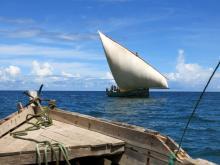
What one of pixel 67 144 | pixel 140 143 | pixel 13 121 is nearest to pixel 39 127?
pixel 13 121

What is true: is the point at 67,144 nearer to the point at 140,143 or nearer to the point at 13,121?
the point at 140,143

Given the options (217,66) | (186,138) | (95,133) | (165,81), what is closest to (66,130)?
(95,133)

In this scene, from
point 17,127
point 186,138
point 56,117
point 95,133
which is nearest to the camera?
A: point 95,133

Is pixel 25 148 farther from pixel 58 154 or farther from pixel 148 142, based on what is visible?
pixel 148 142

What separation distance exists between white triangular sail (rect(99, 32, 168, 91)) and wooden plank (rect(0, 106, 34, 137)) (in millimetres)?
60365

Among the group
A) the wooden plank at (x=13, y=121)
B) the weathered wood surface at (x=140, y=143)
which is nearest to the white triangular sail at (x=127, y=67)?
the wooden plank at (x=13, y=121)

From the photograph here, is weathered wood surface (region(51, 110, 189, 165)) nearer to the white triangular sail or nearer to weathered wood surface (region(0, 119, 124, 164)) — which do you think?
weathered wood surface (region(0, 119, 124, 164))

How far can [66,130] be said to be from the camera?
11.9m

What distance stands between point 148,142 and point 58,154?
72.4 inches

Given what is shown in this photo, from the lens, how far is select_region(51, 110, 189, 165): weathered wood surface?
8383 mm

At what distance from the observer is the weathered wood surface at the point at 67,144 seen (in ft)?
28.0

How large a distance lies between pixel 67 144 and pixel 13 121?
10.7ft

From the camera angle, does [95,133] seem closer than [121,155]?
No

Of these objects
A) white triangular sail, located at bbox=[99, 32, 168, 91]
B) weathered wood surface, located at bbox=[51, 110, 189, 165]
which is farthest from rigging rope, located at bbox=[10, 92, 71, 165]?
white triangular sail, located at bbox=[99, 32, 168, 91]
